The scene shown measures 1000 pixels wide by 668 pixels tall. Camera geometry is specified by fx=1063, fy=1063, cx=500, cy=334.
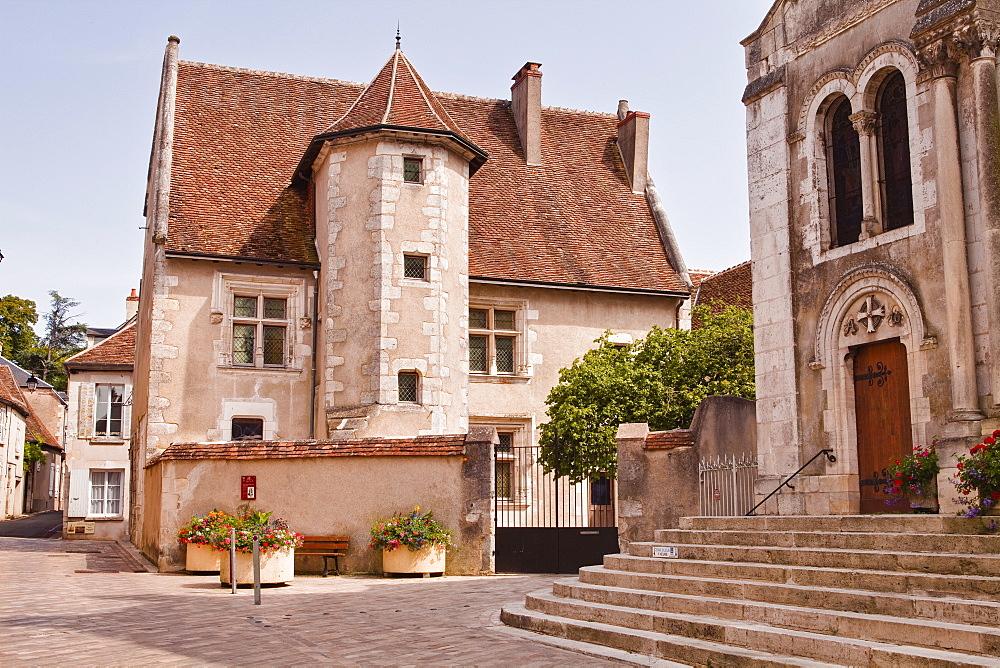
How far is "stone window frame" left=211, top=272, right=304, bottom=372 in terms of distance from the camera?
21812 millimetres

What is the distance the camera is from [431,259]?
20859mm

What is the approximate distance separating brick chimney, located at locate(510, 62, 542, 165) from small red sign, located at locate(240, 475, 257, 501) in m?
13.0

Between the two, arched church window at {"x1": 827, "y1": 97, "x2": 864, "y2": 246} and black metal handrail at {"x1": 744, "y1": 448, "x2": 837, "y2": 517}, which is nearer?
black metal handrail at {"x1": 744, "y1": 448, "x2": 837, "y2": 517}

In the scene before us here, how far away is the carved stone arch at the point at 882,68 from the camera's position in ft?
40.8

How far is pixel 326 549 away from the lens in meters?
16.6

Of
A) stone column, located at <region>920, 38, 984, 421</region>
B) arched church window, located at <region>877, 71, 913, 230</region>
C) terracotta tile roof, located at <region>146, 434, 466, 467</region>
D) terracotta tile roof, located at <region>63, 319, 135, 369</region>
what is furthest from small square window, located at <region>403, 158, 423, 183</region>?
terracotta tile roof, located at <region>63, 319, 135, 369</region>

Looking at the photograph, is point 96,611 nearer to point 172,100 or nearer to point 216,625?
point 216,625

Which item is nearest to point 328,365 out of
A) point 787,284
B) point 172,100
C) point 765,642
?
point 172,100

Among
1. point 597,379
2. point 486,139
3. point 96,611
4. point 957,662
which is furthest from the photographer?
point 486,139

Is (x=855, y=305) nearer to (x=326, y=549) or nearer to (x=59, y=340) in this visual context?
(x=326, y=549)

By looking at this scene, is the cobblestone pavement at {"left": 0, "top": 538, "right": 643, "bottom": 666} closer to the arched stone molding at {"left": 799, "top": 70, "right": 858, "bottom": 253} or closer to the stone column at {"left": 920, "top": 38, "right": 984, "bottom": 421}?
the stone column at {"left": 920, "top": 38, "right": 984, "bottom": 421}

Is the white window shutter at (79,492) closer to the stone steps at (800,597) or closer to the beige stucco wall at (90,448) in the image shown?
the beige stucco wall at (90,448)

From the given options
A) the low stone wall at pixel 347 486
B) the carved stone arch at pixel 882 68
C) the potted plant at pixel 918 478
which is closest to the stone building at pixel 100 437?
the low stone wall at pixel 347 486

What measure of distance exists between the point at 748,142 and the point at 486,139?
42.3 feet
